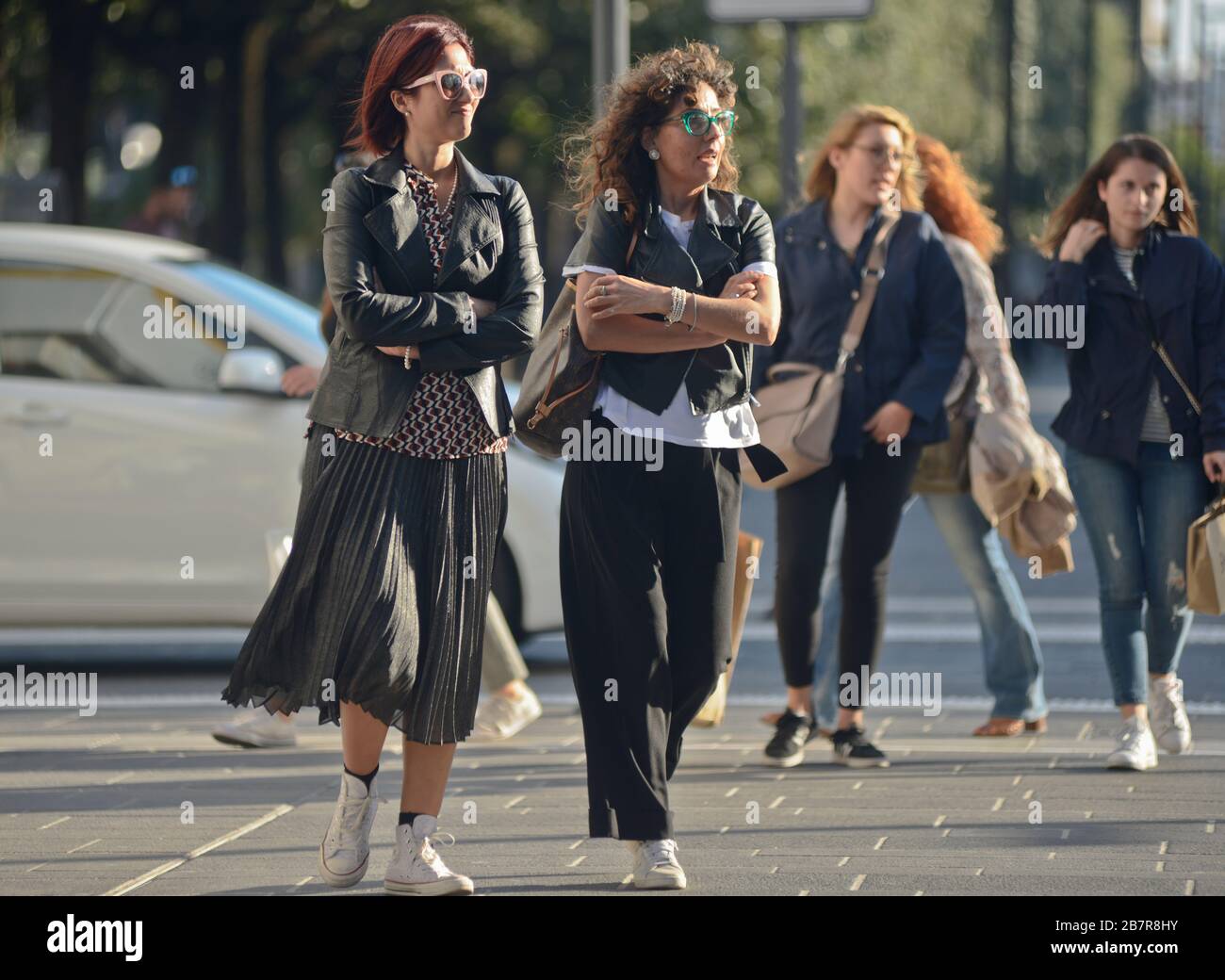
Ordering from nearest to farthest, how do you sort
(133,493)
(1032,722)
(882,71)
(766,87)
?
(1032,722) → (133,493) → (766,87) → (882,71)

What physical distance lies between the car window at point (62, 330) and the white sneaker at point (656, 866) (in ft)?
13.9

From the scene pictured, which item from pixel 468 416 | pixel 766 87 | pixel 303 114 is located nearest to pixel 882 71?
pixel 766 87

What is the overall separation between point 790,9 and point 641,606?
589 centimetres

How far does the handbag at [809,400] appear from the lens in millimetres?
6480

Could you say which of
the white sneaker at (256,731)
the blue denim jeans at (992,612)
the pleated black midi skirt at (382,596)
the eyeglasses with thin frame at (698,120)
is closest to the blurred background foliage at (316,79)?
the blue denim jeans at (992,612)

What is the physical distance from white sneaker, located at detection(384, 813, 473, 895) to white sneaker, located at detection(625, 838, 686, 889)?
1.28 feet

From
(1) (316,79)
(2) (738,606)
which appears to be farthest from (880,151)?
(1) (316,79)

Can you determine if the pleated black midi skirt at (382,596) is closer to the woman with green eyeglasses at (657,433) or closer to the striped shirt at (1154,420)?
the woman with green eyeglasses at (657,433)

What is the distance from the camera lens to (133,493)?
8.33m

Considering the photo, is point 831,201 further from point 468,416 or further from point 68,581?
point 68,581

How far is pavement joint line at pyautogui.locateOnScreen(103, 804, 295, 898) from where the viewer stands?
4.99 meters

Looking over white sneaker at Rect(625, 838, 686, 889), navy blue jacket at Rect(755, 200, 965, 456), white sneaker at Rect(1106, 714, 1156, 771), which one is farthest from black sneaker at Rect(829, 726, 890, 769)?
white sneaker at Rect(625, 838, 686, 889)
